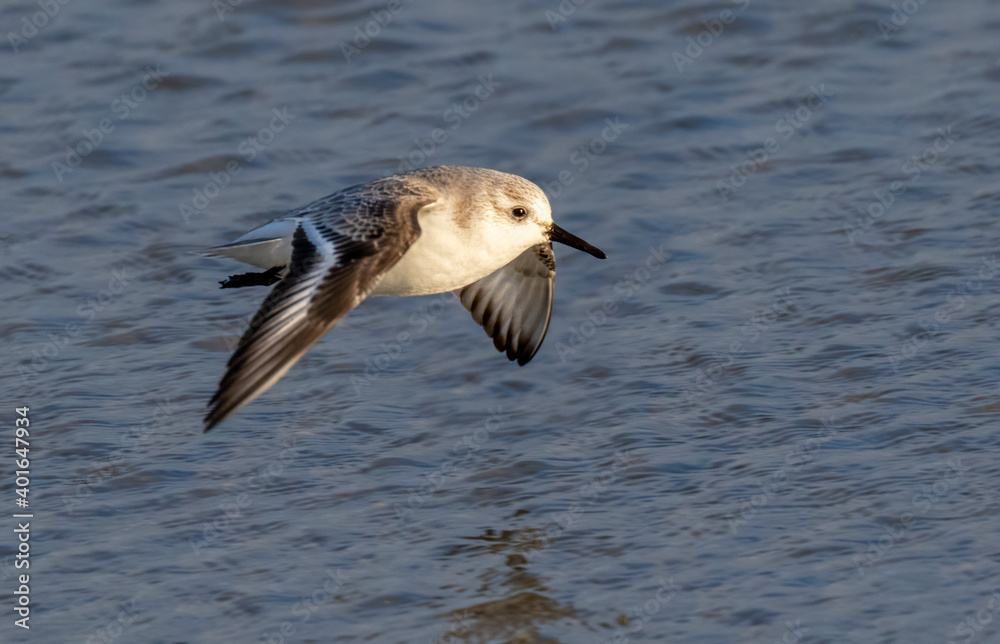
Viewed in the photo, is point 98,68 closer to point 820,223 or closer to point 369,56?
point 369,56

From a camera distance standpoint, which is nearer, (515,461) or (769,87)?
(515,461)

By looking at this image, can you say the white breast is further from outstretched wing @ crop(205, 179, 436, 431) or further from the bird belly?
outstretched wing @ crop(205, 179, 436, 431)

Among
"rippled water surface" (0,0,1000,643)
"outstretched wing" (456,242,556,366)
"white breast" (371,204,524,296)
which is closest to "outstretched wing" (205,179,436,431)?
"white breast" (371,204,524,296)

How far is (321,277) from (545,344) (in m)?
2.59

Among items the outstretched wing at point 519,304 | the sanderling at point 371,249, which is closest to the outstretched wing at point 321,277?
the sanderling at point 371,249

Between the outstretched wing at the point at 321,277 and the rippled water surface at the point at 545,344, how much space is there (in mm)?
1047

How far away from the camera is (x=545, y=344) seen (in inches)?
328

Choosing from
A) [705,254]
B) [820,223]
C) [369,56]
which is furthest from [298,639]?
[369,56]

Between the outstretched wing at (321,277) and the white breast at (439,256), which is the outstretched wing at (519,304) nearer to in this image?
the white breast at (439,256)

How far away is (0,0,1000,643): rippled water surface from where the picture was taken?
5891mm

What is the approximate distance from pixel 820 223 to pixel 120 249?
471 cm

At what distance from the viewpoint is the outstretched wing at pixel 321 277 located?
5441 mm

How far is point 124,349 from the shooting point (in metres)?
8.45

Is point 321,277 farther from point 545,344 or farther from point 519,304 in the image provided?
point 545,344
